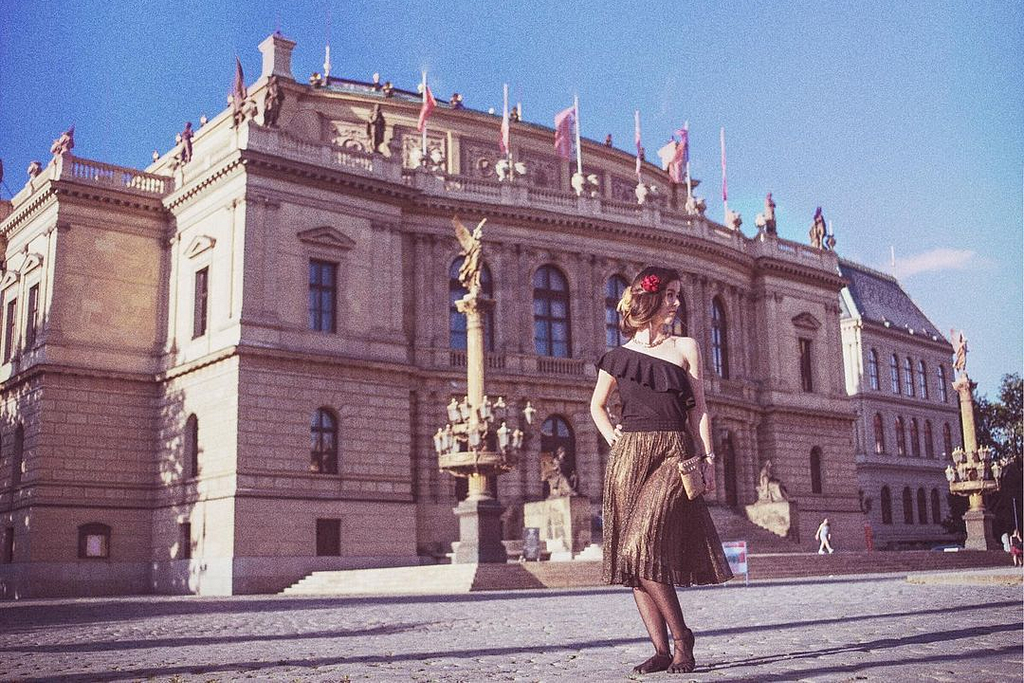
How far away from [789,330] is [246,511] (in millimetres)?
27060

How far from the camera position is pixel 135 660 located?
974 cm

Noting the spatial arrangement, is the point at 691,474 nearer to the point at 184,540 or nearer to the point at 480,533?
Result: the point at 480,533

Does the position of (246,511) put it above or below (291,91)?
below

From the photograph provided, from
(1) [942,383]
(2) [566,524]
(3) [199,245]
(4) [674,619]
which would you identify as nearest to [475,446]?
(2) [566,524]

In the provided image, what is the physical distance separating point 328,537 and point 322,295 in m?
7.76

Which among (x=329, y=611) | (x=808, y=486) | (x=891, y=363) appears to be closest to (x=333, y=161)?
(x=329, y=611)

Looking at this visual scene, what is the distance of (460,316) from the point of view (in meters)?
39.7

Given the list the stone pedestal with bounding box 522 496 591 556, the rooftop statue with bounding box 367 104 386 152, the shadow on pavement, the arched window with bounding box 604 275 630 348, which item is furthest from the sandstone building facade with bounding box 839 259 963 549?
the shadow on pavement

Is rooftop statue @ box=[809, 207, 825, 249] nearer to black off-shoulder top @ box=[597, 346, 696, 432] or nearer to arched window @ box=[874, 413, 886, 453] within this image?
arched window @ box=[874, 413, 886, 453]

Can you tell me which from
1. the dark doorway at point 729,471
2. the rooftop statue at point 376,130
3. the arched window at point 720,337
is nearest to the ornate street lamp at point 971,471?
the dark doorway at point 729,471

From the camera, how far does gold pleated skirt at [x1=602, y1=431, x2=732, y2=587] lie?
6.62 metres

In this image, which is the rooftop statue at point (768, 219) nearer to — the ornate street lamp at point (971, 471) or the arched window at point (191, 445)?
the ornate street lamp at point (971, 471)

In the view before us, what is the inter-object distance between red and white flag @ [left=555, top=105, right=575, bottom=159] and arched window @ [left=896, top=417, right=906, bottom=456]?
32757 mm

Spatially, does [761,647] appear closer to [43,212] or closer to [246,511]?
[246,511]
